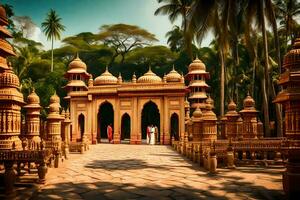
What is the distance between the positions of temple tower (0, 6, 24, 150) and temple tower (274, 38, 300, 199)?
23.7 ft

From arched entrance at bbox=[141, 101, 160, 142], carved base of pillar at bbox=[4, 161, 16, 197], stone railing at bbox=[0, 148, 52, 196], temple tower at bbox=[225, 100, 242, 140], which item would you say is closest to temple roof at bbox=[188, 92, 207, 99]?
arched entrance at bbox=[141, 101, 160, 142]

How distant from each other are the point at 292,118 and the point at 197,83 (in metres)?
28.2

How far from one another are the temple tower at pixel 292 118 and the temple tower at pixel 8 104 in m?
7.23

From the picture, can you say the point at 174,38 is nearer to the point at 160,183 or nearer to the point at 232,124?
the point at 232,124

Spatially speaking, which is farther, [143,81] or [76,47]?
[76,47]

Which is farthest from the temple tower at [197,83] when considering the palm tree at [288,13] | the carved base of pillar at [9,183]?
the carved base of pillar at [9,183]

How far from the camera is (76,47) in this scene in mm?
55875

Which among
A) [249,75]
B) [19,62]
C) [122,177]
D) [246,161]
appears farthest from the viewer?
[19,62]

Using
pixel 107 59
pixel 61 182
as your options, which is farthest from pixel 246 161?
pixel 107 59

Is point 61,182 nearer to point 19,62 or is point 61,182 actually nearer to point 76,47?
point 19,62

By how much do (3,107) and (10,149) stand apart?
4.03 feet

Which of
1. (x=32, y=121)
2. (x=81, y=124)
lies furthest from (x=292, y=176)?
(x=81, y=124)

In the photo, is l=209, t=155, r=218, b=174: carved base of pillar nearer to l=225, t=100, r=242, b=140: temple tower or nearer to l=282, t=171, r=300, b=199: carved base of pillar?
l=282, t=171, r=300, b=199: carved base of pillar

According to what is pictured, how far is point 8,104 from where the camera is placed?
9570 mm
